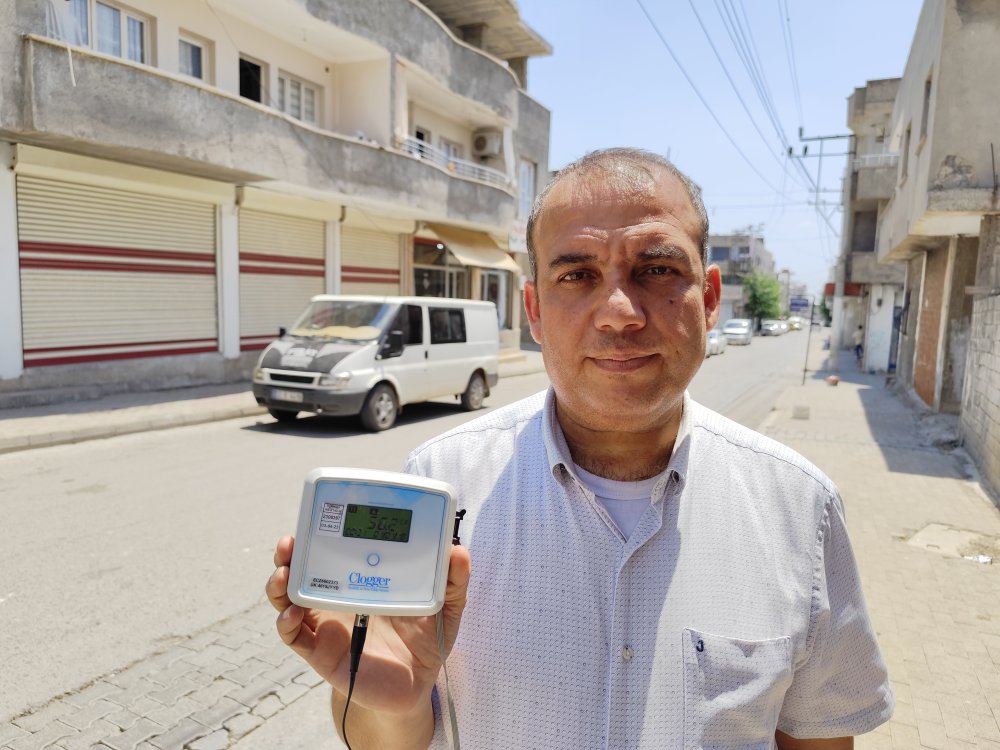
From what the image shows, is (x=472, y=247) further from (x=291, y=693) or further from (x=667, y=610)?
(x=667, y=610)

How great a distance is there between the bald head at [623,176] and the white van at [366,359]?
8514 millimetres

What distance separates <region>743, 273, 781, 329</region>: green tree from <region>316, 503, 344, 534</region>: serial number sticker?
7134 centimetres

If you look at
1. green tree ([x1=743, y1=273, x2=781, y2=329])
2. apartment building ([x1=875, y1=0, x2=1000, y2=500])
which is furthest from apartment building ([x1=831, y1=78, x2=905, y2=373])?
green tree ([x1=743, y1=273, x2=781, y2=329])

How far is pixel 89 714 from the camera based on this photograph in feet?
10.3

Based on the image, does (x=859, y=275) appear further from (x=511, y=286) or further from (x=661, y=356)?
(x=661, y=356)

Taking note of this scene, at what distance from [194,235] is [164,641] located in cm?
1157

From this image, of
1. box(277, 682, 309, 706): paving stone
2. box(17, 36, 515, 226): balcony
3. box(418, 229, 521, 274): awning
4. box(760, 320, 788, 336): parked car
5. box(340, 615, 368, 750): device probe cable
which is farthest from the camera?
box(760, 320, 788, 336): parked car

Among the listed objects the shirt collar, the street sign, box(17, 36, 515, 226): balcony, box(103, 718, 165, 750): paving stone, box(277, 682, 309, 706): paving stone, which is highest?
box(17, 36, 515, 226): balcony

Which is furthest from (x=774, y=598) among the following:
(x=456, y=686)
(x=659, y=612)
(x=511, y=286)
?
(x=511, y=286)

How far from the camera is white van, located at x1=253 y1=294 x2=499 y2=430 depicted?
9.91 meters

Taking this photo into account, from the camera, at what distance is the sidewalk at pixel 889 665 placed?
10.1 feet

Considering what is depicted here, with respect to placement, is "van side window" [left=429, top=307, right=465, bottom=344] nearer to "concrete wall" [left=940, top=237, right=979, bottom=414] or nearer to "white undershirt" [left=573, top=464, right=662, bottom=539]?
"concrete wall" [left=940, top=237, right=979, bottom=414]

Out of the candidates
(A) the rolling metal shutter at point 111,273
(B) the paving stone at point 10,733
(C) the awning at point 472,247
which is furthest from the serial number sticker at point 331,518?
(C) the awning at point 472,247

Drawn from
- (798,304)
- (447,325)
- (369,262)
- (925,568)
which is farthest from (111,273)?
(798,304)
